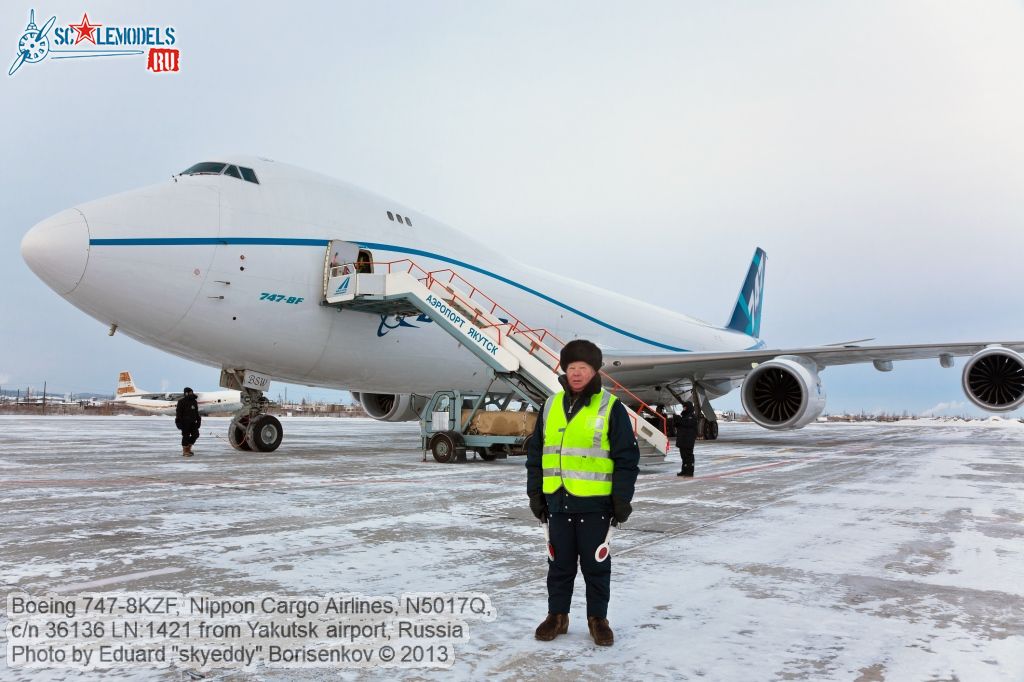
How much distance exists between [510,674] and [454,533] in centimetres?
265

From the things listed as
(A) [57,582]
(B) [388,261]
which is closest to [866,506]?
(A) [57,582]

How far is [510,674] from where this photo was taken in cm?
253

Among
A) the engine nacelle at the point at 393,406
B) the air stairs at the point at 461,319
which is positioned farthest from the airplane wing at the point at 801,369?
the air stairs at the point at 461,319

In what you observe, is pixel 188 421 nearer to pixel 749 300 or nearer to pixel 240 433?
pixel 240 433

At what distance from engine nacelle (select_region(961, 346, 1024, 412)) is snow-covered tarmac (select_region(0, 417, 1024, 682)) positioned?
8.65m

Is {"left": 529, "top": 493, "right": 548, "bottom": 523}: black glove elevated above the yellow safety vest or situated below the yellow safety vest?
below

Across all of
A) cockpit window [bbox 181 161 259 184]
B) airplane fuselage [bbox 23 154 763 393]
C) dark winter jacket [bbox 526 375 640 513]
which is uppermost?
cockpit window [bbox 181 161 259 184]

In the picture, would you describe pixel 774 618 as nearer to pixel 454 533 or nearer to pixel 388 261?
pixel 454 533

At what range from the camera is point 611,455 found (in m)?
3.00

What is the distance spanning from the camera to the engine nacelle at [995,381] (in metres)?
16.0

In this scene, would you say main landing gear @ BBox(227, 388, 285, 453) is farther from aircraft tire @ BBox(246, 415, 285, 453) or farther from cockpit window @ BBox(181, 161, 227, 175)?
cockpit window @ BBox(181, 161, 227, 175)

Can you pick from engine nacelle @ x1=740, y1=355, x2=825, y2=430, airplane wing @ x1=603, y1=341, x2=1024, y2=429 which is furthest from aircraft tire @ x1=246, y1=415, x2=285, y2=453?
engine nacelle @ x1=740, y1=355, x2=825, y2=430

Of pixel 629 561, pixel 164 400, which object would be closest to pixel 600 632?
pixel 629 561

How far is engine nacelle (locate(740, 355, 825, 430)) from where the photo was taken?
1566cm
